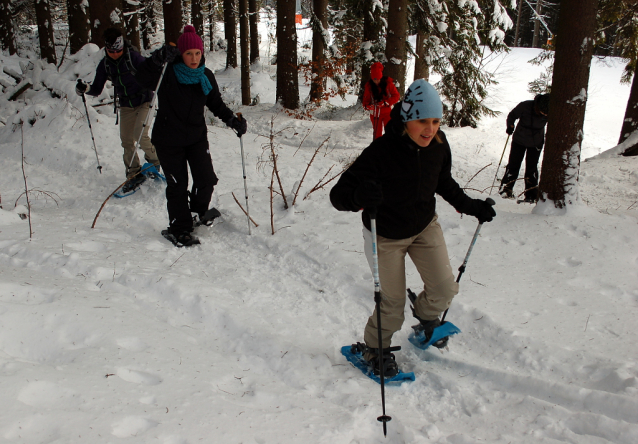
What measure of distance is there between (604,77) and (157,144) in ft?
112

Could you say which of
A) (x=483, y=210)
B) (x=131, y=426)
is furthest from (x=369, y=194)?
(x=131, y=426)

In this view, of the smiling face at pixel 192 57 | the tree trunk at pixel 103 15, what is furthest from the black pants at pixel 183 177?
the tree trunk at pixel 103 15

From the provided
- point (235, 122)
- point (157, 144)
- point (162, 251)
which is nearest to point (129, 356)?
point (162, 251)

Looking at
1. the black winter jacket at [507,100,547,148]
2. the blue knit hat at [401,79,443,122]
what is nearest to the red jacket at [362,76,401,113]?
the black winter jacket at [507,100,547,148]

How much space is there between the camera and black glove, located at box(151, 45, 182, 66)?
450 centimetres

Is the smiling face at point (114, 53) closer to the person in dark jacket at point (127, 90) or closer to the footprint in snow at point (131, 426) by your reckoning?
the person in dark jacket at point (127, 90)

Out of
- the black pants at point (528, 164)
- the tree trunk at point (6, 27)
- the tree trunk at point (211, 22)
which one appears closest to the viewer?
the black pants at point (528, 164)

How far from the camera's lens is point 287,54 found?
44.5 ft

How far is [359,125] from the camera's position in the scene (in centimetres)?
1199

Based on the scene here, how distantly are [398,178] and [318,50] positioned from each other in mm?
16282

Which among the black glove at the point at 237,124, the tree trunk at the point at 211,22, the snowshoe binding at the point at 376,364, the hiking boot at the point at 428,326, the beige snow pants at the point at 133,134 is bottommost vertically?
the snowshoe binding at the point at 376,364

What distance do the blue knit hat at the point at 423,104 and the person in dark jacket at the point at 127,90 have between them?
4.34 meters

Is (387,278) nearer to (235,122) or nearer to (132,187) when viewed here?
(235,122)

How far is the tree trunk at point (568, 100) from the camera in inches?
189
